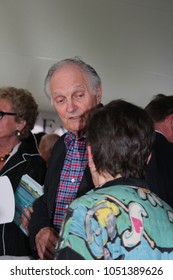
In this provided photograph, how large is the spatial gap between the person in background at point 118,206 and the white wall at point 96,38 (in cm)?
283

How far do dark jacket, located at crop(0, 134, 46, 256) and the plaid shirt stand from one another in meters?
0.35

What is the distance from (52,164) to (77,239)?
0.79 meters

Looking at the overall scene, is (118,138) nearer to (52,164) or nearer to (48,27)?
(52,164)

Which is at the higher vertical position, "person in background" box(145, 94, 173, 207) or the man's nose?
the man's nose

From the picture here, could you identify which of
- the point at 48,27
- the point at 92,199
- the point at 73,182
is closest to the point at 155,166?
the point at 73,182

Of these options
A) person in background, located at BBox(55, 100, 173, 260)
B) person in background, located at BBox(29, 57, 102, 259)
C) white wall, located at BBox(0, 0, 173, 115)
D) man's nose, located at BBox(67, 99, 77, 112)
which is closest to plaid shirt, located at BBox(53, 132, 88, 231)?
person in background, located at BBox(29, 57, 102, 259)

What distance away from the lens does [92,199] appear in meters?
0.89

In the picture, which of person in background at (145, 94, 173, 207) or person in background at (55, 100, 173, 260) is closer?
person in background at (55, 100, 173, 260)

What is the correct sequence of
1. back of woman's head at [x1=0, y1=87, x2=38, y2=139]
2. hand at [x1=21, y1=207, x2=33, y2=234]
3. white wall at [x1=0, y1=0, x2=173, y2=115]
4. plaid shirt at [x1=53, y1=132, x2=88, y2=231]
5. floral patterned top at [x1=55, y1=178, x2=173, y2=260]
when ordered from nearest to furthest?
floral patterned top at [x1=55, y1=178, x2=173, y2=260]
plaid shirt at [x1=53, y1=132, x2=88, y2=231]
hand at [x1=21, y1=207, x2=33, y2=234]
back of woman's head at [x1=0, y1=87, x2=38, y2=139]
white wall at [x1=0, y1=0, x2=173, y2=115]

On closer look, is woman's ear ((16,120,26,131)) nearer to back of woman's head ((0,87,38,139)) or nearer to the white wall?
back of woman's head ((0,87,38,139))

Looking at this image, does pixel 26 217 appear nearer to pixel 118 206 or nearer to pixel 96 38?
pixel 118 206

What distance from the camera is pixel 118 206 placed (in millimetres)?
879

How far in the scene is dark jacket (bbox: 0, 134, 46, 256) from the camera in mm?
1822

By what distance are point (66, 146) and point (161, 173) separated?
1.30 feet
